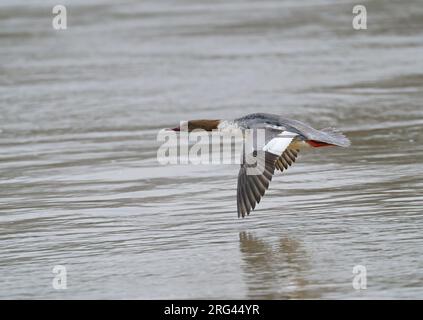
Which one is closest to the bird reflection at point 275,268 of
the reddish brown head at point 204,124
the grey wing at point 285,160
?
the grey wing at point 285,160

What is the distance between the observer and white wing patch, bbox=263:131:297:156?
8.06 metres

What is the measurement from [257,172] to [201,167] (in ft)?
6.26

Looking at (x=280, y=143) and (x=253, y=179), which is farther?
(x=280, y=143)

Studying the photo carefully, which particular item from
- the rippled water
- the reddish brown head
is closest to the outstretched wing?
the rippled water

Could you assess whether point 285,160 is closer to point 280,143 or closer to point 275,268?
point 280,143

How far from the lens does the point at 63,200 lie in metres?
8.70

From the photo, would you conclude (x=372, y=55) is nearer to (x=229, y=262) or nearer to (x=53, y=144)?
(x=53, y=144)

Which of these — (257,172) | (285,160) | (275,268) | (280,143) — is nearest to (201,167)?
(285,160)

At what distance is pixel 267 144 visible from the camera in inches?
320

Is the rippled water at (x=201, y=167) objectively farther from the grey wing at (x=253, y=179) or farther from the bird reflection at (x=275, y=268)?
the grey wing at (x=253, y=179)

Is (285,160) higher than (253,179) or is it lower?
higher

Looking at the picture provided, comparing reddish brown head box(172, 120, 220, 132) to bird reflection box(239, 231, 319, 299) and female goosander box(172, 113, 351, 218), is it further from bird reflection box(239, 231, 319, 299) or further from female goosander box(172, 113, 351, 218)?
bird reflection box(239, 231, 319, 299)

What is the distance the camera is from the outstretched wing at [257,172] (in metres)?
7.71
